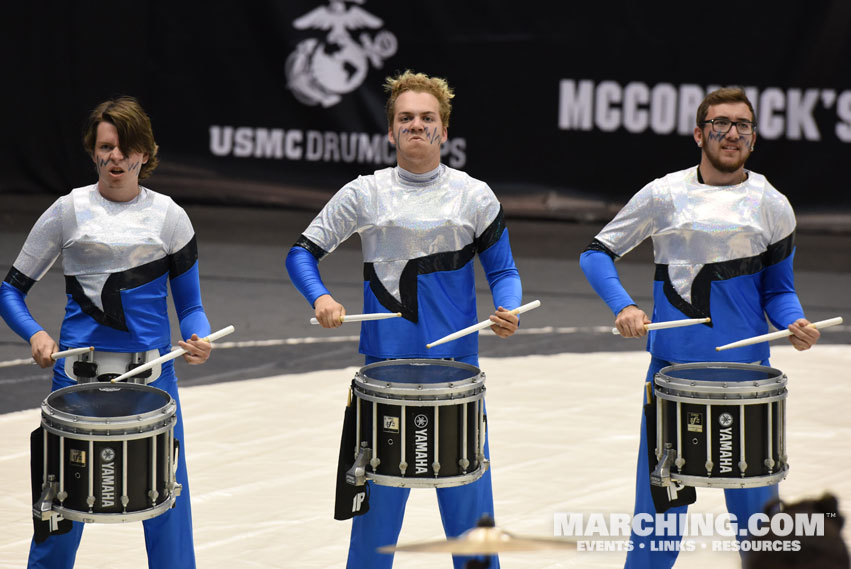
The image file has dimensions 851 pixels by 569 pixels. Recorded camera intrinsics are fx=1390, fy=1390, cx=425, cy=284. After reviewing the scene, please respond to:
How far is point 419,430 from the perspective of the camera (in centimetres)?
422

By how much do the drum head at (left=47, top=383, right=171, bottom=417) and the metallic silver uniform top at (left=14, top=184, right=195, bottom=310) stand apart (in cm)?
29

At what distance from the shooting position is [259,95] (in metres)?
11.8

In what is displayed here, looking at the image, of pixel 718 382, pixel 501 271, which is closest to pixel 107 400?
pixel 501 271

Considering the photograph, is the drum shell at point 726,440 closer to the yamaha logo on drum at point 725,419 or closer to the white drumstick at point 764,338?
the yamaha logo on drum at point 725,419

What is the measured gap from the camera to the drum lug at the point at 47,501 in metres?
4.03

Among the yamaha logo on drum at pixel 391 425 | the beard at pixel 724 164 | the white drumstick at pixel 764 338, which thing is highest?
the beard at pixel 724 164

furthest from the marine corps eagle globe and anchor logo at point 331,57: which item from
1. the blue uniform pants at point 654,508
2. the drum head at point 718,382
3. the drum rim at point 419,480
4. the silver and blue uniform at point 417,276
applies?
the drum rim at point 419,480

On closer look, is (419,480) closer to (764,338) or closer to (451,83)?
(764,338)

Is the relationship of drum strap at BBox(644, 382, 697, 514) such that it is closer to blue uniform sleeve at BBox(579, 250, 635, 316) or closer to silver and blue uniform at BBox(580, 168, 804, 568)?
silver and blue uniform at BBox(580, 168, 804, 568)

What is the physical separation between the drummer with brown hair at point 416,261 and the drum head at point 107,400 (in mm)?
610

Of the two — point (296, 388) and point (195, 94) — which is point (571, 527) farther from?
point (195, 94)

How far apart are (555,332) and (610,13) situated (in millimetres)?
3449

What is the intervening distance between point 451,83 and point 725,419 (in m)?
7.63

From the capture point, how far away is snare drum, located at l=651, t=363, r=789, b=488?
4.24m
